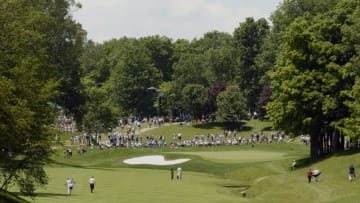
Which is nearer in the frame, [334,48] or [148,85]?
[334,48]

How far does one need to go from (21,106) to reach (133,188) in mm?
22745

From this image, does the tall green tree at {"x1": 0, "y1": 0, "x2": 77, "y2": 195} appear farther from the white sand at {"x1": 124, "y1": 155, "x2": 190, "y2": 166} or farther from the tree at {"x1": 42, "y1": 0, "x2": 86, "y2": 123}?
the white sand at {"x1": 124, "y1": 155, "x2": 190, "y2": 166}

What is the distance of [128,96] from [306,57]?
98.8 m

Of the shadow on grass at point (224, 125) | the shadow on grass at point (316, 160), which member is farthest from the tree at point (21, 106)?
the shadow on grass at point (224, 125)

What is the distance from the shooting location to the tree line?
1383 inches

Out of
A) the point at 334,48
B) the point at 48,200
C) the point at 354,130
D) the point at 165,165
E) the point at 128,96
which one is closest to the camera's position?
the point at 48,200

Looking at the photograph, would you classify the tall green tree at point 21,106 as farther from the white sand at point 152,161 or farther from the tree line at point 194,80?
the white sand at point 152,161

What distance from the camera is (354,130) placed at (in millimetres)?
60844

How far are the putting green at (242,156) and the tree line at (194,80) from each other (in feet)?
23.9

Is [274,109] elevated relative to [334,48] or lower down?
lower down

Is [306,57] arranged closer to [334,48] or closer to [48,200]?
[334,48]

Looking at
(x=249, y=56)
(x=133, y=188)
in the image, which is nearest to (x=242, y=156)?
(x=133, y=188)

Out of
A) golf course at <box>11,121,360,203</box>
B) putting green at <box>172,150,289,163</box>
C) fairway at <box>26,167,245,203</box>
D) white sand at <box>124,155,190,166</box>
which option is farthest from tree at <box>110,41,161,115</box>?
fairway at <box>26,167,245,203</box>

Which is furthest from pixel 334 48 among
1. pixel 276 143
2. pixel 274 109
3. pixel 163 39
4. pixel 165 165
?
pixel 163 39
